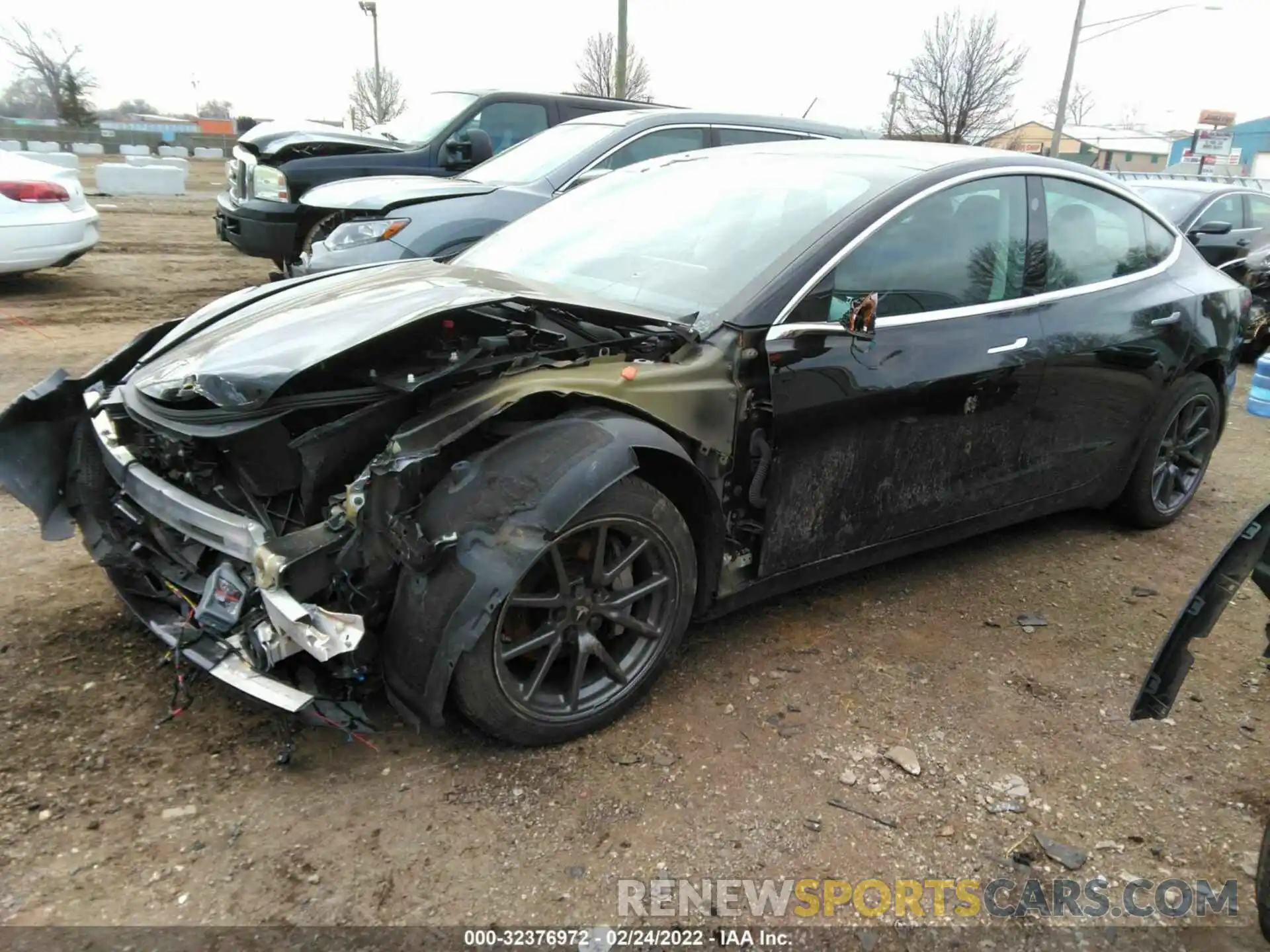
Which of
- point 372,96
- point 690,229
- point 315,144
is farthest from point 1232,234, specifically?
point 372,96

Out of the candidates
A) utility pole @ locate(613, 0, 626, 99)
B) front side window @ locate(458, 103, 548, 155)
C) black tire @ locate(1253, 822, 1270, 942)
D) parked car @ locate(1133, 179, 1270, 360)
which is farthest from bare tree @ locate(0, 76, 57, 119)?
black tire @ locate(1253, 822, 1270, 942)

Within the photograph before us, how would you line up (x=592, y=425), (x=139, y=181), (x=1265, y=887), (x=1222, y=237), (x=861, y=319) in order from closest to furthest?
(x=1265, y=887), (x=592, y=425), (x=861, y=319), (x=1222, y=237), (x=139, y=181)

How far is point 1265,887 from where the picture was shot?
196cm

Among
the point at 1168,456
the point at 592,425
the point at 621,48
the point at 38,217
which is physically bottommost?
the point at 1168,456

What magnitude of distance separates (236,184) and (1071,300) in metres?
8.22

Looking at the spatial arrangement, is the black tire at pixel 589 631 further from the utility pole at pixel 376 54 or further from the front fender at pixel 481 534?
the utility pole at pixel 376 54

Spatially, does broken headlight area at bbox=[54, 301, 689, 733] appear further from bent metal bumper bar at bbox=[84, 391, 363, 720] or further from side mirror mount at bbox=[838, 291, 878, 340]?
side mirror mount at bbox=[838, 291, 878, 340]

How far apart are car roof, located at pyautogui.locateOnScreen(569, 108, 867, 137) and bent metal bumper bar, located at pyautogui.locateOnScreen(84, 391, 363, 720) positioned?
205 inches

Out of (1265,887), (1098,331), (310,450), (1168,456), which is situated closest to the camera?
(1265,887)

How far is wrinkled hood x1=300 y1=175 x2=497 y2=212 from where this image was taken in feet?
20.8

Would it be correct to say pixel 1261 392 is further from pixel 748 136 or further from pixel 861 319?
pixel 861 319

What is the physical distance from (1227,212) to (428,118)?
8438 mm

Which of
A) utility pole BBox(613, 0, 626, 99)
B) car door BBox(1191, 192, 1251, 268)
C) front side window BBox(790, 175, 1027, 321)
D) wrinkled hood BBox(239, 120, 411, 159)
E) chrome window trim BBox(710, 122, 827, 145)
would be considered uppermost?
utility pole BBox(613, 0, 626, 99)

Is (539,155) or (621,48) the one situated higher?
(621,48)
